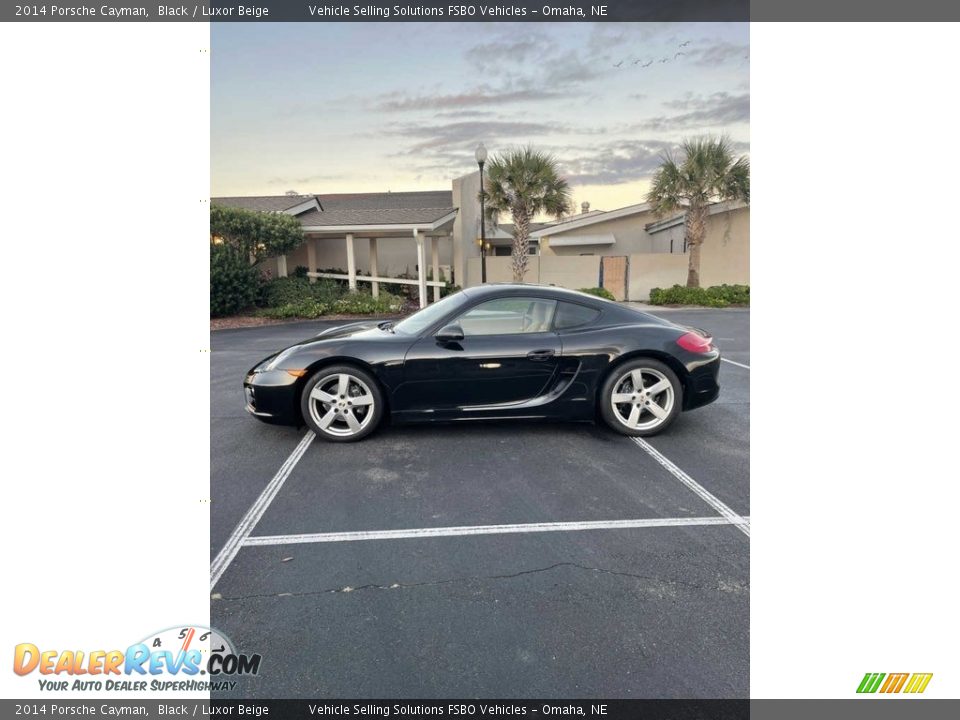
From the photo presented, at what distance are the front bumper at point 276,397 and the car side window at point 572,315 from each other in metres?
2.07

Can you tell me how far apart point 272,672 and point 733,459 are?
10.3 ft

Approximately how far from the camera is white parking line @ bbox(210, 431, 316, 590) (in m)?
2.46

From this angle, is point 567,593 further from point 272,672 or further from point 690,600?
point 272,672

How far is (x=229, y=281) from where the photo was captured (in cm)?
1311

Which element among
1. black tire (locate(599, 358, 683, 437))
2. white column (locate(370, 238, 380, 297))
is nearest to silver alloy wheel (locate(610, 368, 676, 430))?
black tire (locate(599, 358, 683, 437))

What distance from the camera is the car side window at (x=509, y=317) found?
13.5ft

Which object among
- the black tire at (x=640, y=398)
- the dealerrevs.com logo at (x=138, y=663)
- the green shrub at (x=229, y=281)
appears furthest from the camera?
the green shrub at (x=229, y=281)

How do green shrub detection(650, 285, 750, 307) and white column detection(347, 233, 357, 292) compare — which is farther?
green shrub detection(650, 285, 750, 307)

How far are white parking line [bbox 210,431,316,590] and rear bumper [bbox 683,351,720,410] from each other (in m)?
3.00

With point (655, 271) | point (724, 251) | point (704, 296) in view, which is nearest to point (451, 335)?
point (704, 296)

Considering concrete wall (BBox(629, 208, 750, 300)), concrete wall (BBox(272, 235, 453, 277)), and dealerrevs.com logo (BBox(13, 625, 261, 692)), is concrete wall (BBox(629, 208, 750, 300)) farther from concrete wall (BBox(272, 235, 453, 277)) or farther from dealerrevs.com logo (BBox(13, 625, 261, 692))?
dealerrevs.com logo (BBox(13, 625, 261, 692))

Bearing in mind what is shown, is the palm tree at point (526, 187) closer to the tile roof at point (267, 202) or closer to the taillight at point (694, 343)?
the tile roof at point (267, 202)

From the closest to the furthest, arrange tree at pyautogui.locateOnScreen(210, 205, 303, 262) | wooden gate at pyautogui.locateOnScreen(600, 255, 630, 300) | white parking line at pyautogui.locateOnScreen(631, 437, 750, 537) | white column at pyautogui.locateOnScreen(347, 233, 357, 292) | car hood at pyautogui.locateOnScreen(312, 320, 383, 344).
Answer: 1. white parking line at pyautogui.locateOnScreen(631, 437, 750, 537)
2. car hood at pyautogui.locateOnScreen(312, 320, 383, 344)
3. tree at pyautogui.locateOnScreen(210, 205, 303, 262)
4. white column at pyautogui.locateOnScreen(347, 233, 357, 292)
5. wooden gate at pyautogui.locateOnScreen(600, 255, 630, 300)
